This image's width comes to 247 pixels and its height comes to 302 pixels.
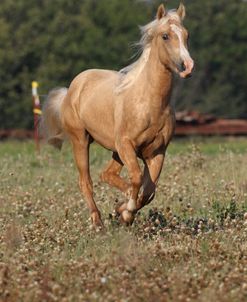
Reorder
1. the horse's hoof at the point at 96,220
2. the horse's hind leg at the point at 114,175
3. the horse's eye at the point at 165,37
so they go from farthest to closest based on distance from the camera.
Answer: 1. the horse's hind leg at the point at 114,175
2. the horse's hoof at the point at 96,220
3. the horse's eye at the point at 165,37

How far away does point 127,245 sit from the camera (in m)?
8.78

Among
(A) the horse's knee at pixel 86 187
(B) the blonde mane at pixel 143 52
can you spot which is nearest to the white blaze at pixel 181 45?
(B) the blonde mane at pixel 143 52

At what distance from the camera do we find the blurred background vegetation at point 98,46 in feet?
205

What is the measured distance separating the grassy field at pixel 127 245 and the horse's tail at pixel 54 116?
84cm

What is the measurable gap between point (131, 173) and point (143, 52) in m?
1.35

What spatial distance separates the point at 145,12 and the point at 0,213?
61.2 metres

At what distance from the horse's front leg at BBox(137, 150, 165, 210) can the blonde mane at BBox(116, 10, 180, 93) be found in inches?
33.8

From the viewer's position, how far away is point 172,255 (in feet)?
30.7

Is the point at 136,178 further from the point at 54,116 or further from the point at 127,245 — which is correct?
the point at 54,116

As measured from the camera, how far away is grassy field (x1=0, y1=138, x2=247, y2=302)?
26.2 feet

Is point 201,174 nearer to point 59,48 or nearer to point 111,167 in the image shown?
point 111,167

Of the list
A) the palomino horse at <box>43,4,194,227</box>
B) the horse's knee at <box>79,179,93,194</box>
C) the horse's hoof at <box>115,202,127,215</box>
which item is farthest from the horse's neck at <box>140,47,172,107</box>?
the horse's knee at <box>79,179,93,194</box>

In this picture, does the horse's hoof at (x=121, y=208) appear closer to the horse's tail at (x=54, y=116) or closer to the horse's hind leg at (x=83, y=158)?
the horse's hind leg at (x=83, y=158)

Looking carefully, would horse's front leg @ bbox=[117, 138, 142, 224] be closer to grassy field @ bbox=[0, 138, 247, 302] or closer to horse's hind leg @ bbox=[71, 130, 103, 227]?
grassy field @ bbox=[0, 138, 247, 302]
